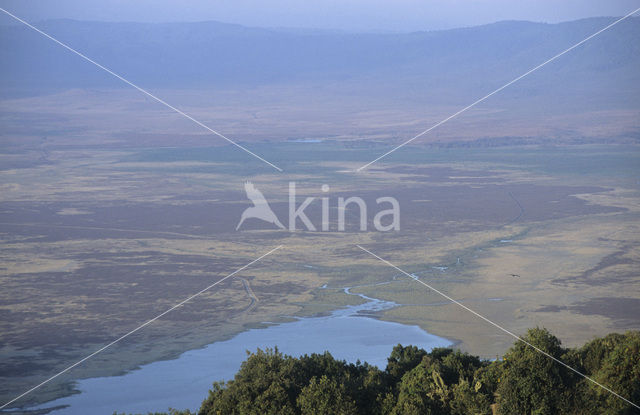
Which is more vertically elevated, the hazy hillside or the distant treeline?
the hazy hillside

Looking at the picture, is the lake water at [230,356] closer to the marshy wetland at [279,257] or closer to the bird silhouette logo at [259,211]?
the marshy wetland at [279,257]

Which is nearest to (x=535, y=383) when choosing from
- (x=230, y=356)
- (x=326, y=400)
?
(x=326, y=400)

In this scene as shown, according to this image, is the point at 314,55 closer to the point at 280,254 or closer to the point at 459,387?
the point at 280,254

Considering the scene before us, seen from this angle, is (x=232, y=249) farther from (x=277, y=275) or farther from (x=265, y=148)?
(x=265, y=148)

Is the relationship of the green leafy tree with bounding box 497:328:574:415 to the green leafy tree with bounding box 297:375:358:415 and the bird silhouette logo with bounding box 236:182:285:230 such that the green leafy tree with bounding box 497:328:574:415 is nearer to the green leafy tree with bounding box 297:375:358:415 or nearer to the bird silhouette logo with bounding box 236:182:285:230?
the green leafy tree with bounding box 297:375:358:415

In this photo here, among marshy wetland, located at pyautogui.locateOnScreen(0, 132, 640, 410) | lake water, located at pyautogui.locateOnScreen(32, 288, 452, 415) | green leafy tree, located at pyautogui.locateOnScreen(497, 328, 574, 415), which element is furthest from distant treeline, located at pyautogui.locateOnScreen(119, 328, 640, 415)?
marshy wetland, located at pyautogui.locateOnScreen(0, 132, 640, 410)

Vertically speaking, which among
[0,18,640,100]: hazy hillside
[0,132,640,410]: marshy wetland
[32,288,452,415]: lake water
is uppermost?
[0,18,640,100]: hazy hillside
